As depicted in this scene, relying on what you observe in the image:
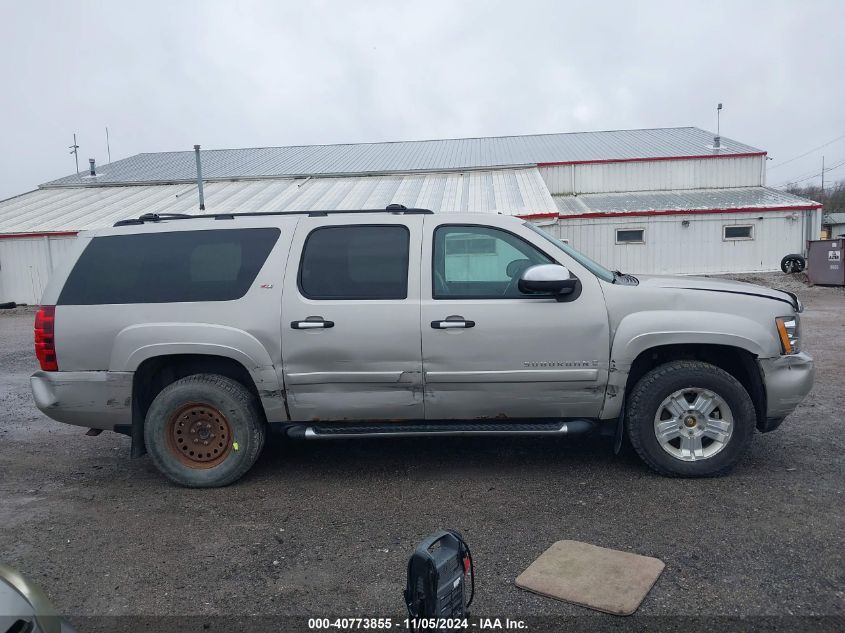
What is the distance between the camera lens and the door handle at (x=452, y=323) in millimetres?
4625

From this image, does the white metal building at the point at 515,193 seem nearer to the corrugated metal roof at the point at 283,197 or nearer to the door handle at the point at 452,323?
the corrugated metal roof at the point at 283,197

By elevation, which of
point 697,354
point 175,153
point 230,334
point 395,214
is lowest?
point 697,354

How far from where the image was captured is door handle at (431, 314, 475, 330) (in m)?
4.62

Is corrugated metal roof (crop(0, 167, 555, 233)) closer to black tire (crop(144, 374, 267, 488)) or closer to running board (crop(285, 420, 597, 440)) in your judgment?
running board (crop(285, 420, 597, 440))

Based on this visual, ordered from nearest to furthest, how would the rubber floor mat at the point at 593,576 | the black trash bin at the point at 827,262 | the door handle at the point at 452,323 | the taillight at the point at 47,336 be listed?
1. the rubber floor mat at the point at 593,576
2. the door handle at the point at 452,323
3. the taillight at the point at 47,336
4. the black trash bin at the point at 827,262

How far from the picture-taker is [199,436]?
493 cm

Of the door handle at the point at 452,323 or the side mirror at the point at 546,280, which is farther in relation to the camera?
the door handle at the point at 452,323

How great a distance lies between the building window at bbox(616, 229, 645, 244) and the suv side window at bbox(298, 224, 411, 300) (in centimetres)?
1947

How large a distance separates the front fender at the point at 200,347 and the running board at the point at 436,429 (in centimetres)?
30

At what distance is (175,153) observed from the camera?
111 feet

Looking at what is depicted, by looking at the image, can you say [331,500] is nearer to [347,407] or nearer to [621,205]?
[347,407]

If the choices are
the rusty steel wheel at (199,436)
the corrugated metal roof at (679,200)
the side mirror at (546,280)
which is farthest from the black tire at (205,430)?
the corrugated metal roof at (679,200)

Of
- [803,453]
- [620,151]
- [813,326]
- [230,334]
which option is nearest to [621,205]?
[620,151]

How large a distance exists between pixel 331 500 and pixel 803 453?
3.62m
